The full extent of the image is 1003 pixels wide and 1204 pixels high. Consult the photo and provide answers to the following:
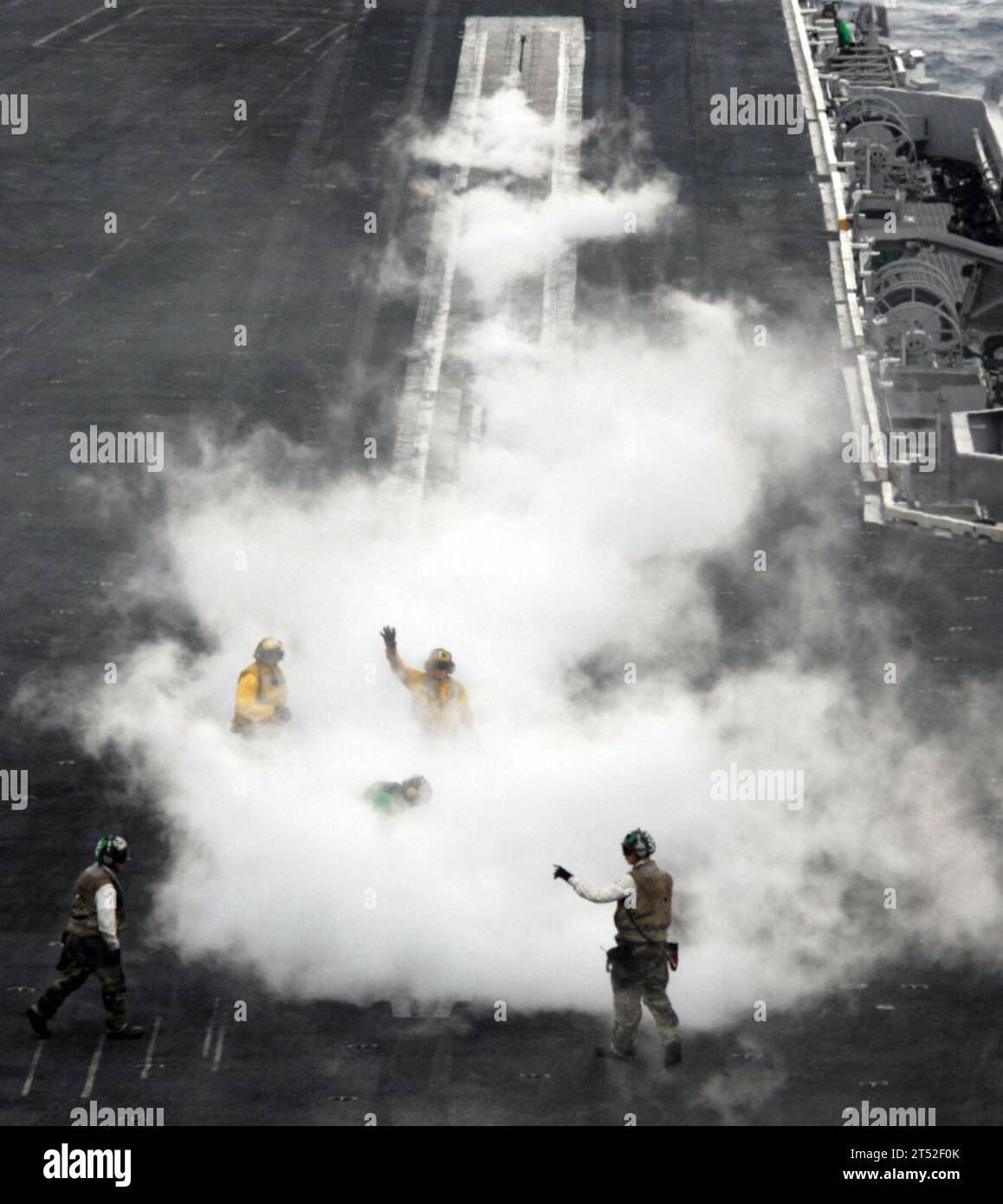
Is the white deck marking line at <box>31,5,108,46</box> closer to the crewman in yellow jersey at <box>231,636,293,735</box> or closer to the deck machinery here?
the deck machinery

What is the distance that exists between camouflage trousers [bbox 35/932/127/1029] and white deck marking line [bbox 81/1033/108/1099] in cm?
17

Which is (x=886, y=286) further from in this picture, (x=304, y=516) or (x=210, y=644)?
(x=210, y=644)

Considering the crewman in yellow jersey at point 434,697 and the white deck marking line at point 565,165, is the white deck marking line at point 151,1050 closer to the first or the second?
the crewman in yellow jersey at point 434,697

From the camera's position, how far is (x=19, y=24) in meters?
44.6

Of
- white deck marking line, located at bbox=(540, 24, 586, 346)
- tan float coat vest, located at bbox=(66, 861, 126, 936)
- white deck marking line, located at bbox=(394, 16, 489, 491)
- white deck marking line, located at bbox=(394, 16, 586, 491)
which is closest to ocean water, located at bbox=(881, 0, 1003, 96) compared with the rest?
white deck marking line, located at bbox=(394, 16, 586, 491)

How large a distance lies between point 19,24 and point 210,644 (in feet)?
75.7

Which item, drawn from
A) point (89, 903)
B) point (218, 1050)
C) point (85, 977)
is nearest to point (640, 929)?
point (218, 1050)

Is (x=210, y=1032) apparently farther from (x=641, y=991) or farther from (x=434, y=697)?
(x=434, y=697)

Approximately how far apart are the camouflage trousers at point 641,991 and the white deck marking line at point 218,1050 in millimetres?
3445

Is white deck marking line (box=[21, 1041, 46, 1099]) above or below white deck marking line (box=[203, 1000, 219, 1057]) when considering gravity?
below

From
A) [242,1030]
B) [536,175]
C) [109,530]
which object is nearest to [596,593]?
[109,530]

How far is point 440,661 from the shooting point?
21984mm

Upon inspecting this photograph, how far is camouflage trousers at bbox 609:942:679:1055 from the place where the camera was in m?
18.6

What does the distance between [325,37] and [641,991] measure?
28.2m
